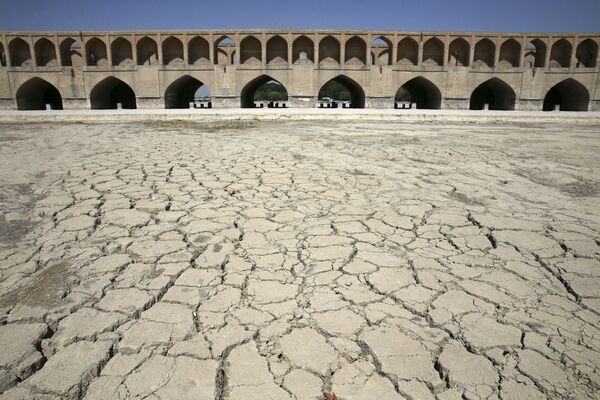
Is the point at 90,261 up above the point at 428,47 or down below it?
below

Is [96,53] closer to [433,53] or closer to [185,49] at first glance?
[185,49]

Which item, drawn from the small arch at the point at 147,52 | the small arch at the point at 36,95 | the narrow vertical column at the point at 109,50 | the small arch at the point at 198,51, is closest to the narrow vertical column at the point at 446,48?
the small arch at the point at 198,51

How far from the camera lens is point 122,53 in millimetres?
21828

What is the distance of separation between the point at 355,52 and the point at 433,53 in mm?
4598

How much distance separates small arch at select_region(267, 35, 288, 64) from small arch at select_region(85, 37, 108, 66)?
31.2 feet

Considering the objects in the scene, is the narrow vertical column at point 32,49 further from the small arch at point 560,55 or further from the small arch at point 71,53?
the small arch at point 560,55

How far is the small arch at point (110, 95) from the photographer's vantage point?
71.0 ft

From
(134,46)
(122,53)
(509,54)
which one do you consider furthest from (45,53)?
(509,54)

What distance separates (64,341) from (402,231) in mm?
1931

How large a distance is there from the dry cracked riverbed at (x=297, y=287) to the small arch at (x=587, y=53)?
23637 millimetres

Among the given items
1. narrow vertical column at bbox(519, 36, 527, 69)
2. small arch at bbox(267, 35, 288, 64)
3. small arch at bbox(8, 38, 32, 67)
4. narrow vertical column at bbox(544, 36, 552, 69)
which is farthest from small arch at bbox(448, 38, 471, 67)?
small arch at bbox(8, 38, 32, 67)

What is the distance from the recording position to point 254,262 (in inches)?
81.7

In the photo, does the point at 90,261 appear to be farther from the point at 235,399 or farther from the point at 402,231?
the point at 402,231

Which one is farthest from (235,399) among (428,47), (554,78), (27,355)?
(554,78)
